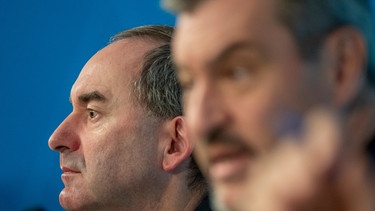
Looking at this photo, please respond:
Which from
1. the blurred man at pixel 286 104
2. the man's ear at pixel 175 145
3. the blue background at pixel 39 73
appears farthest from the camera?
the blue background at pixel 39 73

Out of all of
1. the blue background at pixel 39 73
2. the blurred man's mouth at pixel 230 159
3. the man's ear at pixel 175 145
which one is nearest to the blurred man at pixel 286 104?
the blurred man's mouth at pixel 230 159

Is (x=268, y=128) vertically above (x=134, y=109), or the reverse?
(x=134, y=109)

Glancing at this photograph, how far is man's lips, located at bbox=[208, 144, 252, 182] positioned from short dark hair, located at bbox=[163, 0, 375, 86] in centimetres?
7

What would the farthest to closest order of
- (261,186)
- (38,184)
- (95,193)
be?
1. (38,184)
2. (95,193)
3. (261,186)

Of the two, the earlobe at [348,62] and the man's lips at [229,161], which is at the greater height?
the earlobe at [348,62]

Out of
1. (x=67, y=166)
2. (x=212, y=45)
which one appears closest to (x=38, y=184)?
(x=67, y=166)

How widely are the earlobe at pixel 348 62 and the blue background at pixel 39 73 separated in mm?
1114

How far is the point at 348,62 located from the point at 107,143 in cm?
76

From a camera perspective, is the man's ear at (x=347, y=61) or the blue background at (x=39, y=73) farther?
the blue background at (x=39, y=73)

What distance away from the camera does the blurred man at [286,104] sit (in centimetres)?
44

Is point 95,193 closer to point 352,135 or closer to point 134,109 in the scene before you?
point 134,109

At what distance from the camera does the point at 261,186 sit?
45cm

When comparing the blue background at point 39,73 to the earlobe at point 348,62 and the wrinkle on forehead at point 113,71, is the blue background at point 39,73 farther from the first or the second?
the earlobe at point 348,62

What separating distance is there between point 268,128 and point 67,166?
0.79m
